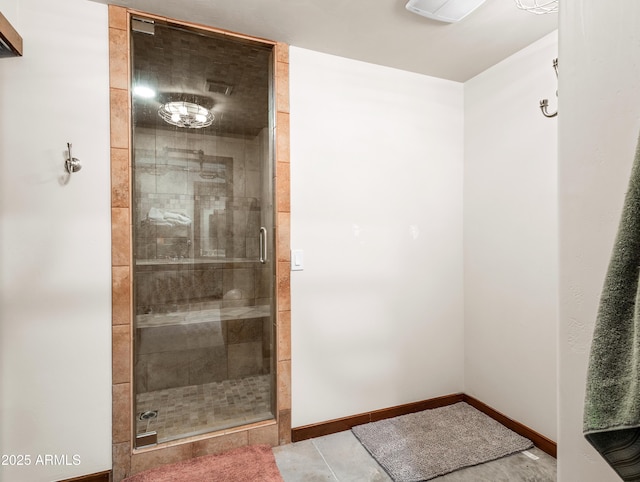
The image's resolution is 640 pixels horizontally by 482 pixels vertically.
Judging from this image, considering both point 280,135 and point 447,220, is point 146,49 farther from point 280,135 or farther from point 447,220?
point 447,220

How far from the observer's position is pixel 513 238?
229cm

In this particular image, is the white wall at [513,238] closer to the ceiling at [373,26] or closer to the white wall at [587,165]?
the ceiling at [373,26]

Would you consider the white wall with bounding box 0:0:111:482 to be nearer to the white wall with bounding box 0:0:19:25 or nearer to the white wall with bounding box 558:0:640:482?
the white wall with bounding box 0:0:19:25

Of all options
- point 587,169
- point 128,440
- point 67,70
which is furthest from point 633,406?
point 67,70

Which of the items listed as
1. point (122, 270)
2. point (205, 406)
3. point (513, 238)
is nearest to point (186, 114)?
point (122, 270)

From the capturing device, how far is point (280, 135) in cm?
214

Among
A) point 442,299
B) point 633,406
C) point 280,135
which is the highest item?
point 280,135

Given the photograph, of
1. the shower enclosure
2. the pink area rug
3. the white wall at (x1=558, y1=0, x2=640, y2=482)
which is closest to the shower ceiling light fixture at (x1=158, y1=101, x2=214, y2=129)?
the shower enclosure

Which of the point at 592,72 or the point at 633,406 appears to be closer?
the point at 633,406

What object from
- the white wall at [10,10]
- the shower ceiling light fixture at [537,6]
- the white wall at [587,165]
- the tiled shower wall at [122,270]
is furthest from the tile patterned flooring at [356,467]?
the white wall at [10,10]

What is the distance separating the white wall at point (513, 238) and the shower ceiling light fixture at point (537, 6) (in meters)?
0.29

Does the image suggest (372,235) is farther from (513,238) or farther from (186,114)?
(186,114)

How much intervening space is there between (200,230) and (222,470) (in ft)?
4.39

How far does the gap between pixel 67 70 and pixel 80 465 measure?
201cm
